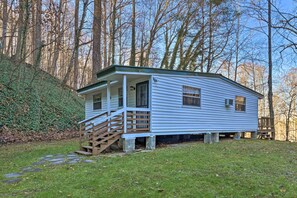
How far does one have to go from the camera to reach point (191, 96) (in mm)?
10367

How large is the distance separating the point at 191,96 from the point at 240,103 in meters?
4.07

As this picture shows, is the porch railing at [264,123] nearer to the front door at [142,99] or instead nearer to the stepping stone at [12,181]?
the front door at [142,99]

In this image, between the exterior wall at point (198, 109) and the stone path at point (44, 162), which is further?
the exterior wall at point (198, 109)

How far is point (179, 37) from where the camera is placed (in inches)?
696

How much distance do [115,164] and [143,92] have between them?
13.3 ft

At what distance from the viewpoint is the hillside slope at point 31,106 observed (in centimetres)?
1204

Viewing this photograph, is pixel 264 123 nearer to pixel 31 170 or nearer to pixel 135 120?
pixel 135 120

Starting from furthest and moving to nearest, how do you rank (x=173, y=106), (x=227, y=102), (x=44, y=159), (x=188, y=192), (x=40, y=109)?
A: (x=40, y=109)
(x=227, y=102)
(x=173, y=106)
(x=44, y=159)
(x=188, y=192)

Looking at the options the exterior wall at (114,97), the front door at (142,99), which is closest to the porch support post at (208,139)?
the front door at (142,99)

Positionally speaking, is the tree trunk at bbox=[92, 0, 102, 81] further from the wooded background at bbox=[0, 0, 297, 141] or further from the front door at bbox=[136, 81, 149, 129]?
the front door at bbox=[136, 81, 149, 129]

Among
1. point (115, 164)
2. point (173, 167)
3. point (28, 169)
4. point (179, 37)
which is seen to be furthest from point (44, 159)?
point (179, 37)

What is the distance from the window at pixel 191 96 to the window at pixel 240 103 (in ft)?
10.3

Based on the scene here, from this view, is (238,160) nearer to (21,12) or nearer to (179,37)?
(21,12)

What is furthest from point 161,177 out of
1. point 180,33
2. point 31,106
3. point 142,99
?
point 180,33
